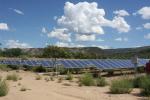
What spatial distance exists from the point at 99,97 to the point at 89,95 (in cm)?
89

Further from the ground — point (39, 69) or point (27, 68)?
point (27, 68)

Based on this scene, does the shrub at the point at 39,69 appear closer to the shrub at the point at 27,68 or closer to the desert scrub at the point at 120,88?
the shrub at the point at 27,68

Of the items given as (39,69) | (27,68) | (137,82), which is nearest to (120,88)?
(137,82)

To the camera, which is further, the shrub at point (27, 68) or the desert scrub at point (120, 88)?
the shrub at point (27, 68)

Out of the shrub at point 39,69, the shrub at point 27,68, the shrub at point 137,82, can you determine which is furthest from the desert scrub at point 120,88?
the shrub at point 27,68

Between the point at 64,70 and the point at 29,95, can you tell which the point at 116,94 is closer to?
the point at 29,95

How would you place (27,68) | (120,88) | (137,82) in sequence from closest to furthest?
(120,88), (137,82), (27,68)

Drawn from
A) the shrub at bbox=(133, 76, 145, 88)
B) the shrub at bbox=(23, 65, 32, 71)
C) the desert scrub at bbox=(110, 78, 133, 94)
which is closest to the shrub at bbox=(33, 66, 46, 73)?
the shrub at bbox=(23, 65, 32, 71)

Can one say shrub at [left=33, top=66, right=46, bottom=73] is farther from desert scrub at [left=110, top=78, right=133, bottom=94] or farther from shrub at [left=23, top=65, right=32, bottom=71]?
desert scrub at [left=110, top=78, right=133, bottom=94]

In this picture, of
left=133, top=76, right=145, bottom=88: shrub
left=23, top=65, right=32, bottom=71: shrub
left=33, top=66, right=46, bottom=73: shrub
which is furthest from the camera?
left=23, top=65, right=32, bottom=71: shrub

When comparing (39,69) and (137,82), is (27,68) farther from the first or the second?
(137,82)

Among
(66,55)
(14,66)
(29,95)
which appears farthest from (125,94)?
(66,55)

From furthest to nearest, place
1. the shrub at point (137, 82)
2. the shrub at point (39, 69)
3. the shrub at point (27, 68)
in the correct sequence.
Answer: the shrub at point (27, 68) < the shrub at point (39, 69) < the shrub at point (137, 82)

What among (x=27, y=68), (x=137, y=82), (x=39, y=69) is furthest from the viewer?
(x=27, y=68)
